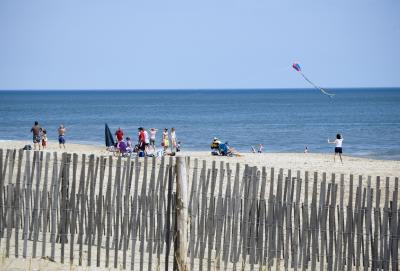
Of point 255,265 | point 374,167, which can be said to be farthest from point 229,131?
point 255,265

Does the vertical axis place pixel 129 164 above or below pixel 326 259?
above

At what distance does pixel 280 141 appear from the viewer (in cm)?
5584

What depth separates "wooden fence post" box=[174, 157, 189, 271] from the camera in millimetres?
8445

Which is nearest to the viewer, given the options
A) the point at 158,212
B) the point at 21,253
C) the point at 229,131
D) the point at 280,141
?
the point at 158,212

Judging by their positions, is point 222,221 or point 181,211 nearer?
point 181,211

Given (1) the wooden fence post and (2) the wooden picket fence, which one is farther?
(2) the wooden picket fence

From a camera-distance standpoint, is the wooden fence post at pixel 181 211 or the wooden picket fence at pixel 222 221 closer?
the wooden fence post at pixel 181 211

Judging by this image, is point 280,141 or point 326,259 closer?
Result: point 326,259

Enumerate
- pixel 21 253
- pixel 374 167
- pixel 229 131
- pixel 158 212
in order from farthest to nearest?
pixel 229 131 < pixel 374 167 < pixel 21 253 < pixel 158 212

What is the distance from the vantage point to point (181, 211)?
8492 mm

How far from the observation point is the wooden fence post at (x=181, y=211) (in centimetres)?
845

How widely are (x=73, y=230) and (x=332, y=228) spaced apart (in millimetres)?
3540

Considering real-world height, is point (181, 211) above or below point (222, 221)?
above

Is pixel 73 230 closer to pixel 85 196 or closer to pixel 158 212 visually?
pixel 85 196
